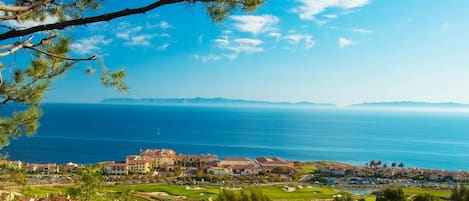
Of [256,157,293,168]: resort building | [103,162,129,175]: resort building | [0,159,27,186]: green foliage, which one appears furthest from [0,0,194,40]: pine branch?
[256,157,293,168]: resort building

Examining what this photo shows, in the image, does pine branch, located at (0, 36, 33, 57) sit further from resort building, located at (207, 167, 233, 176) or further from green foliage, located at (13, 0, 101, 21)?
resort building, located at (207, 167, 233, 176)

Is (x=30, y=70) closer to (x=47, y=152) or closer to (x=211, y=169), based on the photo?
(x=211, y=169)

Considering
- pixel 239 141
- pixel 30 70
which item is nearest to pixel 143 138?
pixel 239 141

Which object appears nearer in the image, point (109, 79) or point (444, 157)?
point (109, 79)

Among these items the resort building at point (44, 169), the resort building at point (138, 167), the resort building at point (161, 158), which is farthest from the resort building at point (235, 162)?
the resort building at point (44, 169)

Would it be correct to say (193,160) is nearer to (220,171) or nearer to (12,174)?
(220,171)

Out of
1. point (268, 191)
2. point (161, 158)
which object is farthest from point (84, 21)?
point (161, 158)

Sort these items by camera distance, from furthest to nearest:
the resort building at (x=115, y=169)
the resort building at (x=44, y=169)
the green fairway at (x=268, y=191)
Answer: the resort building at (x=115, y=169)
the resort building at (x=44, y=169)
the green fairway at (x=268, y=191)

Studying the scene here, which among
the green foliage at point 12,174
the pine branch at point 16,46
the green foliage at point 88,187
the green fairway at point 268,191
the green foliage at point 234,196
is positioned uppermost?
the pine branch at point 16,46

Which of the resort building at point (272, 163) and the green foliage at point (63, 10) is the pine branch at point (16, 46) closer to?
the green foliage at point (63, 10)
